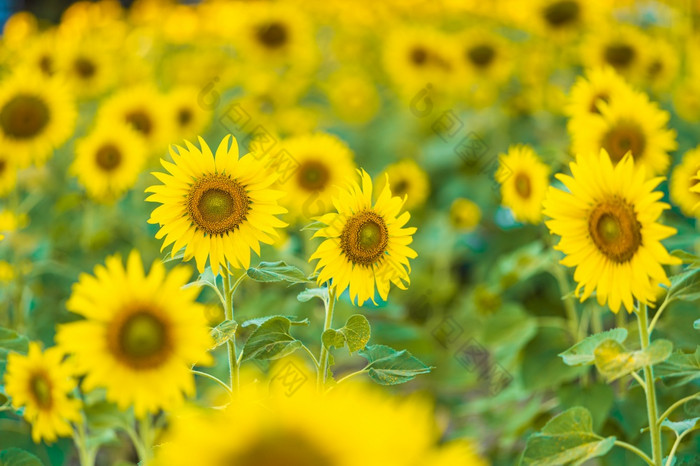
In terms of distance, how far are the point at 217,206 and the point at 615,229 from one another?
54cm

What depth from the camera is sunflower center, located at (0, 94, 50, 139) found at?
202 cm

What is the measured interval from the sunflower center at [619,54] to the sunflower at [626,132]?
95 cm

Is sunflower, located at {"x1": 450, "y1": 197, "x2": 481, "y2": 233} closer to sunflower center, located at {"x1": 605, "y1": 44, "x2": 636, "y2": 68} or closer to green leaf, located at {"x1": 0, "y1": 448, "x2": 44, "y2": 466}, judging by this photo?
sunflower center, located at {"x1": 605, "y1": 44, "x2": 636, "y2": 68}

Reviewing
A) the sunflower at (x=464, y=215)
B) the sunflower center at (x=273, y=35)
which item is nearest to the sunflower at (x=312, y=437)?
the sunflower at (x=464, y=215)

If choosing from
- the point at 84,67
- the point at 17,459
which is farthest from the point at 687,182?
the point at 84,67

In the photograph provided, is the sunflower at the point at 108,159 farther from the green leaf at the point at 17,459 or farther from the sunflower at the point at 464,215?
the green leaf at the point at 17,459

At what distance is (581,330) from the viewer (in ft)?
5.97

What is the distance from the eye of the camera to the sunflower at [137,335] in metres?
A: 0.79

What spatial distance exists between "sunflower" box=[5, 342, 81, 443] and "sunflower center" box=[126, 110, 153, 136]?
1244 millimetres

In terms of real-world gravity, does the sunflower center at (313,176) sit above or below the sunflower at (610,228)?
below

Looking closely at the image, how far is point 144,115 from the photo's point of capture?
2.29 meters

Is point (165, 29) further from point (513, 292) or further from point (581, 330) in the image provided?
point (581, 330)

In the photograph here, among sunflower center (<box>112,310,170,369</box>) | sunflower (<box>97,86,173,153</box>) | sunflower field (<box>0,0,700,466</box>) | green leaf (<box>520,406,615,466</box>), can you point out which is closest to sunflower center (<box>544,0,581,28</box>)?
sunflower field (<box>0,0,700,466</box>)

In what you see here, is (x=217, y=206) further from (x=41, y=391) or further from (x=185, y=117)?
(x=185, y=117)
